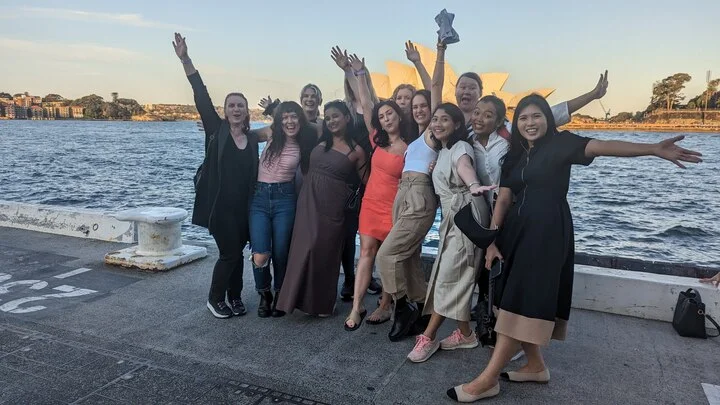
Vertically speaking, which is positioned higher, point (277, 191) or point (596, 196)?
point (277, 191)

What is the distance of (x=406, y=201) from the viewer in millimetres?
3699

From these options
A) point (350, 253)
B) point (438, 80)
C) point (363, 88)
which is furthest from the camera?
point (350, 253)

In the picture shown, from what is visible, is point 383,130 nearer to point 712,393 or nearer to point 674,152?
point 674,152

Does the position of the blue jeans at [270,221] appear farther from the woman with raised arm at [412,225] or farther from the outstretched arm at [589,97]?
the outstretched arm at [589,97]

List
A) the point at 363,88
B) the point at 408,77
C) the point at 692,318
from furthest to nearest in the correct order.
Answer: the point at 408,77, the point at 363,88, the point at 692,318

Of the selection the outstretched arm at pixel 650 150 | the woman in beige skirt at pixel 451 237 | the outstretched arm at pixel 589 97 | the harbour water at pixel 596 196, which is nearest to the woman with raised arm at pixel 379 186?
the woman in beige skirt at pixel 451 237

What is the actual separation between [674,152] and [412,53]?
2443 millimetres

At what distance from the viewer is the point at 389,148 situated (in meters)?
3.95

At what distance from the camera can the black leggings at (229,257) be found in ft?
13.7

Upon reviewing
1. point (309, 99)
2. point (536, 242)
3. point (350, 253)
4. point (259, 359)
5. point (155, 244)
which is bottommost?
point (259, 359)

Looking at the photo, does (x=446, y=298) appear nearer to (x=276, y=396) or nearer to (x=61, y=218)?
(x=276, y=396)

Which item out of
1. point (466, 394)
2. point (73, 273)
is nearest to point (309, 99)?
point (466, 394)

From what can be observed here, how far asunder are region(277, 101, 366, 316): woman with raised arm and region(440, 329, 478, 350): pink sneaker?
100cm

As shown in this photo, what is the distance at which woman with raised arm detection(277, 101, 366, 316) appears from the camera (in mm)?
4094
